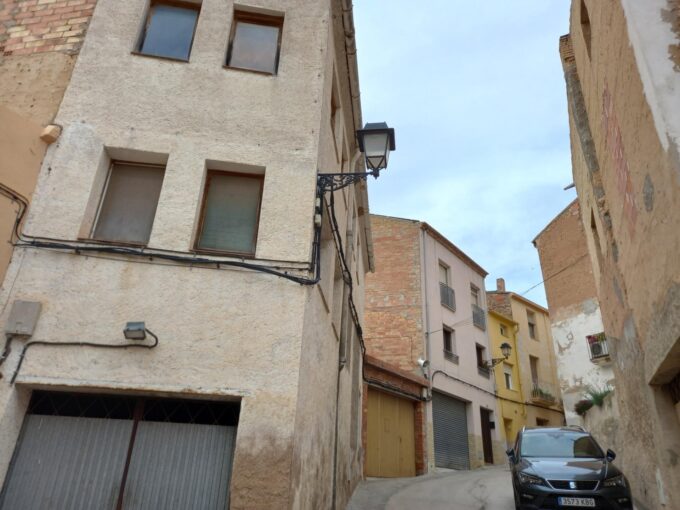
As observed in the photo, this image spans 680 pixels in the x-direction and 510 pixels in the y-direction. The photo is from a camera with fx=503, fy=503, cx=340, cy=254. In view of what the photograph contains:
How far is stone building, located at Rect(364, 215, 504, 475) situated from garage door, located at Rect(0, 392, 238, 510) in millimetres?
11091

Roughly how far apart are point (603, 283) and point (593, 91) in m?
4.27

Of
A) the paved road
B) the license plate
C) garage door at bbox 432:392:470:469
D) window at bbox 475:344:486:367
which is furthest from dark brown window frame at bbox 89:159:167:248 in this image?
window at bbox 475:344:486:367

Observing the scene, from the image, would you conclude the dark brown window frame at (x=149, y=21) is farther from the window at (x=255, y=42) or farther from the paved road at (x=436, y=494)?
the paved road at (x=436, y=494)

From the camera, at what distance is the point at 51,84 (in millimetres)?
6223

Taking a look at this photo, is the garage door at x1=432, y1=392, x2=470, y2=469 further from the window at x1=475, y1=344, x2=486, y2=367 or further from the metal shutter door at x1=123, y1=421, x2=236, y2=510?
the metal shutter door at x1=123, y1=421, x2=236, y2=510

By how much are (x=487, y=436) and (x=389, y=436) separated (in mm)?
8531

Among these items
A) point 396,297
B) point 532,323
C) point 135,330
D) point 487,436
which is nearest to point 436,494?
point 135,330

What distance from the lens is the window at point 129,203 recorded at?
562 centimetres

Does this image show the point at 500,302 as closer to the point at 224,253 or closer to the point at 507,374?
the point at 507,374

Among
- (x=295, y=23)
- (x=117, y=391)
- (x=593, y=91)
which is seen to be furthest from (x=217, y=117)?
(x=593, y=91)

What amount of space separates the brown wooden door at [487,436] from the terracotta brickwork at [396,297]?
5540 millimetres

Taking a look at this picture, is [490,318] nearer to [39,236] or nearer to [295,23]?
[295,23]

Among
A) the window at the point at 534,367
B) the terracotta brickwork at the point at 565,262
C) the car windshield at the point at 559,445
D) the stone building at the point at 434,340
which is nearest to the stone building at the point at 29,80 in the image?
the car windshield at the point at 559,445

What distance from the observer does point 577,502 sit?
6.92 metres
